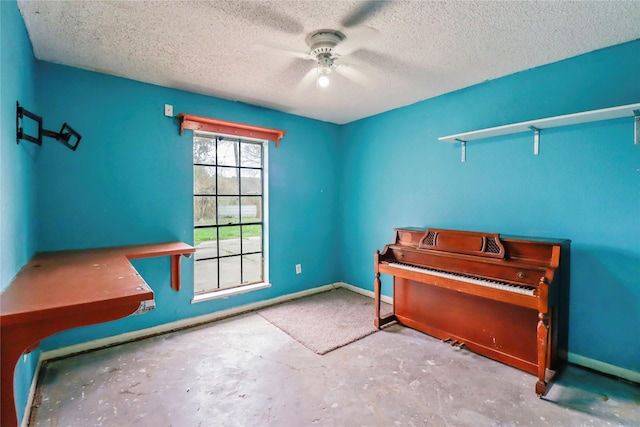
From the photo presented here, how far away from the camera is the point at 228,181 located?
3.35 metres

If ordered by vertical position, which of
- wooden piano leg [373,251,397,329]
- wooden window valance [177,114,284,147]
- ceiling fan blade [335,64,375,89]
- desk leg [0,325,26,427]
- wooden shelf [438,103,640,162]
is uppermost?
ceiling fan blade [335,64,375,89]

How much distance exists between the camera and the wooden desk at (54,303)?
42.2 inches

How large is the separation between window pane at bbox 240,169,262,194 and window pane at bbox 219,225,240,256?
45cm

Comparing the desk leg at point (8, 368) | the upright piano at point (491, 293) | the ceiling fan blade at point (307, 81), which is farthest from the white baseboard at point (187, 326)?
the ceiling fan blade at point (307, 81)

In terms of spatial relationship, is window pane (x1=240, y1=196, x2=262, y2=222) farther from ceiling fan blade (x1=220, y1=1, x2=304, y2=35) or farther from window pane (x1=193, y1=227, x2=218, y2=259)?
ceiling fan blade (x1=220, y1=1, x2=304, y2=35)

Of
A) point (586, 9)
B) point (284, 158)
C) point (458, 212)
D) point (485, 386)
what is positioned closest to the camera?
point (586, 9)

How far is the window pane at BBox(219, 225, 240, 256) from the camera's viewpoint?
329 centimetres

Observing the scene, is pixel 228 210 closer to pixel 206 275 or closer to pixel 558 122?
pixel 206 275

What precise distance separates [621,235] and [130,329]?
3866 millimetres

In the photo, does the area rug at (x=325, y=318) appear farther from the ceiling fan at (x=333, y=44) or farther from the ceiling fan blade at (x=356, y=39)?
the ceiling fan blade at (x=356, y=39)

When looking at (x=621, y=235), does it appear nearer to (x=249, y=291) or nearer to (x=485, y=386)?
(x=485, y=386)

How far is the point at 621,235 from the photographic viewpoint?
210cm

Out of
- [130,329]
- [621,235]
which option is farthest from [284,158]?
[621,235]

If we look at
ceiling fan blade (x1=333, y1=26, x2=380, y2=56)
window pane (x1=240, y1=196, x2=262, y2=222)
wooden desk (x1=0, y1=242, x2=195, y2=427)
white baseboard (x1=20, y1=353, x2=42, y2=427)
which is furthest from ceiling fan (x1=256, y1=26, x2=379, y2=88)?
white baseboard (x1=20, y1=353, x2=42, y2=427)
